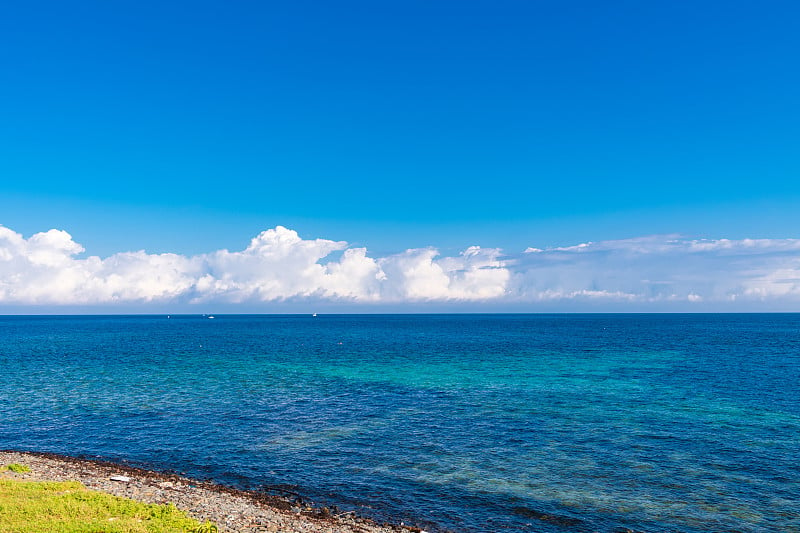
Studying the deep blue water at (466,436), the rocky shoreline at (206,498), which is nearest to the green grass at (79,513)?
the rocky shoreline at (206,498)

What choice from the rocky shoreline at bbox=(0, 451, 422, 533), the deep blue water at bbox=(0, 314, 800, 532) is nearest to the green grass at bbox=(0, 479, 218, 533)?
the rocky shoreline at bbox=(0, 451, 422, 533)

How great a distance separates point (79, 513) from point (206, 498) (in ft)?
27.4

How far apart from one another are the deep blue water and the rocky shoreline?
2169 mm

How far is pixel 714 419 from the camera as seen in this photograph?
54.5m

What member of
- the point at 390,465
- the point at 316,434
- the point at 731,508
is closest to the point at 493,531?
the point at 390,465

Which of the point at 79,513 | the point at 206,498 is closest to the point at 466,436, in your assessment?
the point at 206,498

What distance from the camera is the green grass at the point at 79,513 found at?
2338cm

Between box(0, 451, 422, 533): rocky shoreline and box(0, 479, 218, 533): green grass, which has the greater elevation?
box(0, 479, 218, 533): green grass

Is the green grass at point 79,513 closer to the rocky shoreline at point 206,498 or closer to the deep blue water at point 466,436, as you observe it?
A: the rocky shoreline at point 206,498

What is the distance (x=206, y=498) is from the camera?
3231cm

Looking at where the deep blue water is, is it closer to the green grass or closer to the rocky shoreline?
the rocky shoreline

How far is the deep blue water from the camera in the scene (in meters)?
32.9

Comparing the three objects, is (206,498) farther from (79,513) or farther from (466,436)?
(466,436)

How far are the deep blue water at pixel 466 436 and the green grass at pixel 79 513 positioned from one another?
32.7 feet
